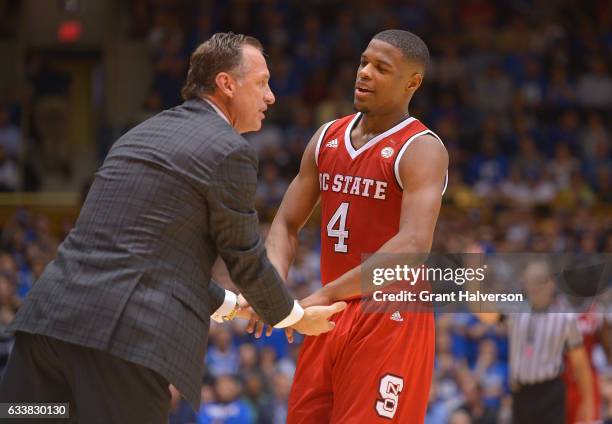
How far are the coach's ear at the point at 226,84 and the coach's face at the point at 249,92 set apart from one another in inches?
0.7

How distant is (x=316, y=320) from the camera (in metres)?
4.39

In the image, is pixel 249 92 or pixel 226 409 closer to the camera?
pixel 249 92

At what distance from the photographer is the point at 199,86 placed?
13.6 feet

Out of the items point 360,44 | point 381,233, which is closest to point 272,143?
point 360,44

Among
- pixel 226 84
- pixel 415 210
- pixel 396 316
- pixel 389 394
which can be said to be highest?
pixel 226 84

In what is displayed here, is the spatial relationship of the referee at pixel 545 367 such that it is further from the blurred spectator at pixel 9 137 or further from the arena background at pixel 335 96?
the blurred spectator at pixel 9 137

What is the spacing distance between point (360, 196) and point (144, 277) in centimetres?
132

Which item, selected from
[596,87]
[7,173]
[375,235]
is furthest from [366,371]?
[596,87]

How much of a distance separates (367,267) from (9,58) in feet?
41.7

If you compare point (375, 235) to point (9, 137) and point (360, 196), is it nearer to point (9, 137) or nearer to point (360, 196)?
point (360, 196)

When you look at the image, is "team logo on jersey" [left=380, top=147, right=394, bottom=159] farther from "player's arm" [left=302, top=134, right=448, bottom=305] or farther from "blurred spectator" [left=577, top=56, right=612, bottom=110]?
"blurred spectator" [left=577, top=56, right=612, bottom=110]

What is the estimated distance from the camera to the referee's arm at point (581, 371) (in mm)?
8047

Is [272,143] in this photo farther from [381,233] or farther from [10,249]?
[381,233]

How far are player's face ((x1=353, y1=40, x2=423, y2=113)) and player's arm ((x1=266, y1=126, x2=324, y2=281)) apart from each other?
39cm
